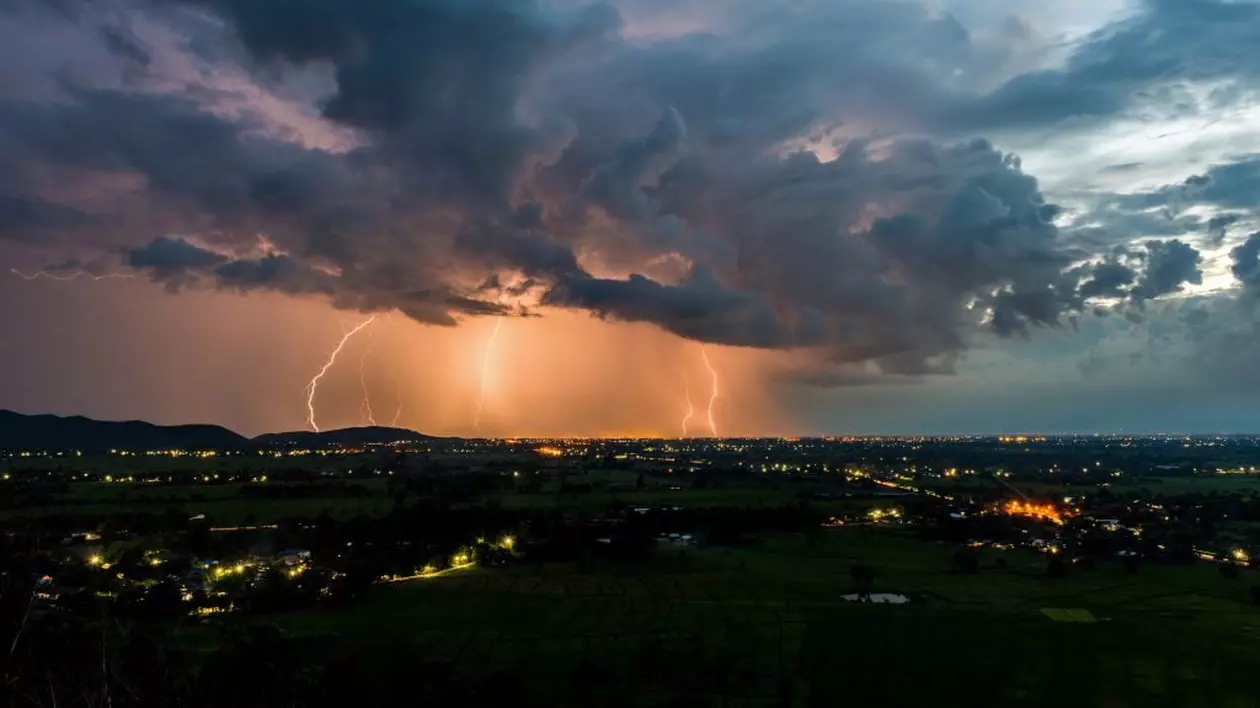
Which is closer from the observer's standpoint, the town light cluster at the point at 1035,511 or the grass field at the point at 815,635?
the grass field at the point at 815,635

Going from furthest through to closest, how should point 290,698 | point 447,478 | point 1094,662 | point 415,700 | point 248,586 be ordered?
point 447,478
point 248,586
point 1094,662
point 415,700
point 290,698

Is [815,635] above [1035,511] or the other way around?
the other way around

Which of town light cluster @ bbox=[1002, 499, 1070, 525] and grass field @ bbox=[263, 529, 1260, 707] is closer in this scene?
grass field @ bbox=[263, 529, 1260, 707]

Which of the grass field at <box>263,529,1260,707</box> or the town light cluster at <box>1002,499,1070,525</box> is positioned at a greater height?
the town light cluster at <box>1002,499,1070,525</box>

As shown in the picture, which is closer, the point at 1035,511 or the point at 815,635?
the point at 815,635

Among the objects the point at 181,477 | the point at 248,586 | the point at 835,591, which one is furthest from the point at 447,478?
the point at 835,591

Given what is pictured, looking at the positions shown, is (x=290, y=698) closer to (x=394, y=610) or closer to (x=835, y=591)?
(x=394, y=610)

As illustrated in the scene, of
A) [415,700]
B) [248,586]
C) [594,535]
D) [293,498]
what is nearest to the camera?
[415,700]

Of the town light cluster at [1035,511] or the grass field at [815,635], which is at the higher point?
the town light cluster at [1035,511]
